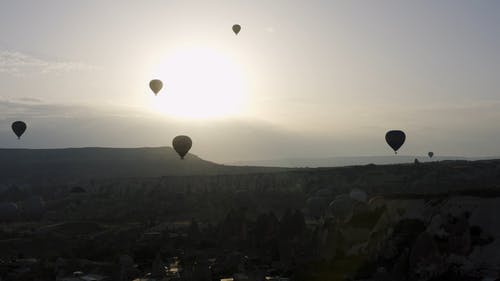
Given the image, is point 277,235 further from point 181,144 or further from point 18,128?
point 18,128

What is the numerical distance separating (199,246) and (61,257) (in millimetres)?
15502

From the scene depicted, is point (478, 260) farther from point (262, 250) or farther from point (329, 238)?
point (262, 250)

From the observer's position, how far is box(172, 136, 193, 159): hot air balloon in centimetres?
10662

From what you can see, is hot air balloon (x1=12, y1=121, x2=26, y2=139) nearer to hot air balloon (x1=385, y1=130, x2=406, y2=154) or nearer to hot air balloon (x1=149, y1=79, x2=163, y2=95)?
hot air balloon (x1=149, y1=79, x2=163, y2=95)

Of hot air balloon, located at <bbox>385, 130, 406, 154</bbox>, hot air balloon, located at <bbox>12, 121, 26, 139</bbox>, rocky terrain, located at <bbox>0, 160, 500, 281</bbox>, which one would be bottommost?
rocky terrain, located at <bbox>0, 160, 500, 281</bbox>

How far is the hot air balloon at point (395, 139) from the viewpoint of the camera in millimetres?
106500

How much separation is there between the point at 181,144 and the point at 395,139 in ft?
117

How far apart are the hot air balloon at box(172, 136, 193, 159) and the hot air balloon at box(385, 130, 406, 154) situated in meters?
33.5

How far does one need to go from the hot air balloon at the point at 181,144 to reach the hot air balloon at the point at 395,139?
3348cm

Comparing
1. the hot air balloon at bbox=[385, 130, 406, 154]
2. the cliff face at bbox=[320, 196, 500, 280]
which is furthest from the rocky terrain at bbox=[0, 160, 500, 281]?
the hot air balloon at bbox=[385, 130, 406, 154]

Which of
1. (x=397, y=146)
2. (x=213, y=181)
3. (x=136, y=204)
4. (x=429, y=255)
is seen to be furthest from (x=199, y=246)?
(x=213, y=181)

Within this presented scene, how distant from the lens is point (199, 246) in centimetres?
7306

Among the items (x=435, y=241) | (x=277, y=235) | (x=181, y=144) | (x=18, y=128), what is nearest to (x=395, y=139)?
(x=181, y=144)

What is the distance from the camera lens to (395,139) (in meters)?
107
